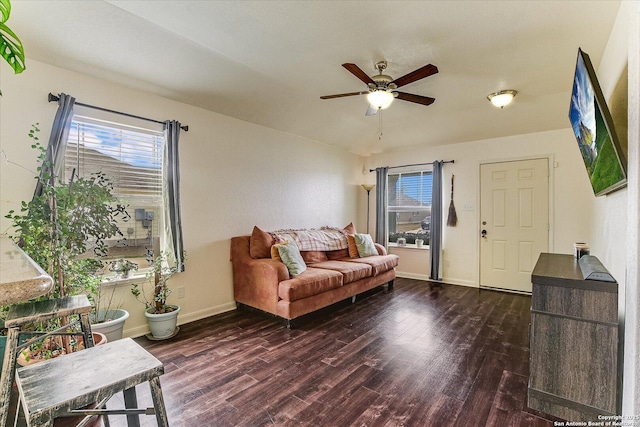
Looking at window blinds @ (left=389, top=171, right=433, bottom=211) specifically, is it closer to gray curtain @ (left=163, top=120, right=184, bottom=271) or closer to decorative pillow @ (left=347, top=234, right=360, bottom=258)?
decorative pillow @ (left=347, top=234, right=360, bottom=258)

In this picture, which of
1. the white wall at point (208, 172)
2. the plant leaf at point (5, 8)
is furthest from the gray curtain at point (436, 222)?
the plant leaf at point (5, 8)

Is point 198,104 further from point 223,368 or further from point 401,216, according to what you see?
point 401,216

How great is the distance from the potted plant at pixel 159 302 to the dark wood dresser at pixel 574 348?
294 centimetres

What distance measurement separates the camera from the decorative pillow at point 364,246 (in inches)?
181

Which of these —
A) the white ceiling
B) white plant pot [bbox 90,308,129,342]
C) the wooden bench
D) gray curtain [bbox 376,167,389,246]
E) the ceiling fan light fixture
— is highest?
the white ceiling

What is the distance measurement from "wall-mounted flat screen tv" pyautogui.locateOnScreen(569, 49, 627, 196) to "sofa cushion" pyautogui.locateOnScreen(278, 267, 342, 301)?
98.1 inches

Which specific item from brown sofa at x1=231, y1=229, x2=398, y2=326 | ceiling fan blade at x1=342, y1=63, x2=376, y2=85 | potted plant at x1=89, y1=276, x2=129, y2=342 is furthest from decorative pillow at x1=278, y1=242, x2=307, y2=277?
ceiling fan blade at x1=342, y1=63, x2=376, y2=85

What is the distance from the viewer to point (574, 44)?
7.80ft

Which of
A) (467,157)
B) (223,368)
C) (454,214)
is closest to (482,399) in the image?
(223,368)

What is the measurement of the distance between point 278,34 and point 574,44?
2436 millimetres

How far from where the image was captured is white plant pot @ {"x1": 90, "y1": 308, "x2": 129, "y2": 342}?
89.7 inches

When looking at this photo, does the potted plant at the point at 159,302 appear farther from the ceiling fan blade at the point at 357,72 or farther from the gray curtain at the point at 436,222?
the gray curtain at the point at 436,222

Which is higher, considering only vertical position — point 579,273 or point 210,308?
point 579,273

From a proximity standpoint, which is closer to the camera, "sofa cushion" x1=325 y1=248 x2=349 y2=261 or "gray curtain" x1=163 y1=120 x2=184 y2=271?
"gray curtain" x1=163 y1=120 x2=184 y2=271
